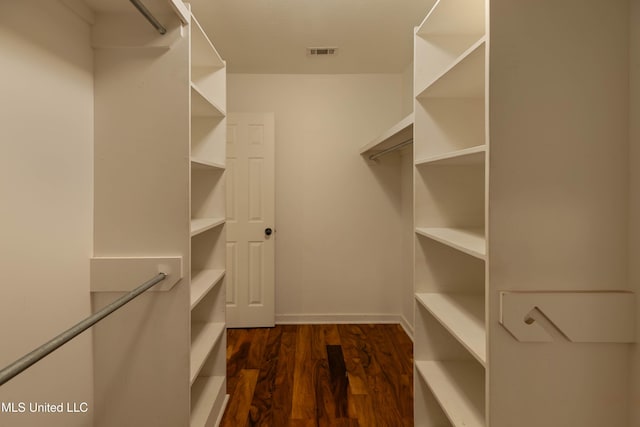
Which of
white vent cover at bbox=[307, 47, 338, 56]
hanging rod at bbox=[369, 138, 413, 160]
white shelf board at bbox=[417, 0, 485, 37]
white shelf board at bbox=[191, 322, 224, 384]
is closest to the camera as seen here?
white shelf board at bbox=[417, 0, 485, 37]

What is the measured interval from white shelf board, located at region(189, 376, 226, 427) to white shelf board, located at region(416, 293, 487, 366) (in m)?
1.20

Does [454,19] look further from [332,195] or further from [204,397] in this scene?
[204,397]

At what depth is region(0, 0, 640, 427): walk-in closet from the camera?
108 cm

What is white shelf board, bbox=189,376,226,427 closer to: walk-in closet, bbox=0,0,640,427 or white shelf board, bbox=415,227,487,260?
walk-in closet, bbox=0,0,640,427

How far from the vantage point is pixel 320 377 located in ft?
7.83

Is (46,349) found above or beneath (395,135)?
beneath

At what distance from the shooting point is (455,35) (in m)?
1.73

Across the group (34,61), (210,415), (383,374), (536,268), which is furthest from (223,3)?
(383,374)

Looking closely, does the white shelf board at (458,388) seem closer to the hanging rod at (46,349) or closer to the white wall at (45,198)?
the hanging rod at (46,349)

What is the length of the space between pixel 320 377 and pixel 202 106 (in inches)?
74.5

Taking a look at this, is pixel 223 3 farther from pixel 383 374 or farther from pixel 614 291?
pixel 383 374

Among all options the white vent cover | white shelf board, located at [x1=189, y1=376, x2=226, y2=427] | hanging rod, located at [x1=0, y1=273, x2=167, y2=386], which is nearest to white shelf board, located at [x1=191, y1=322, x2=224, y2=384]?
white shelf board, located at [x1=189, y1=376, x2=226, y2=427]

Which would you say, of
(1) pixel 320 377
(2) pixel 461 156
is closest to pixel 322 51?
(2) pixel 461 156

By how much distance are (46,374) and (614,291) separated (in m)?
1.86
